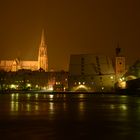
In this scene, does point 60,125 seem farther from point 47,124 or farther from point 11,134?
point 11,134

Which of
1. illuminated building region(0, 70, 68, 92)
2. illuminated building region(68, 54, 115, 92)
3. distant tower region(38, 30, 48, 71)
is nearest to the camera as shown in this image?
illuminated building region(68, 54, 115, 92)

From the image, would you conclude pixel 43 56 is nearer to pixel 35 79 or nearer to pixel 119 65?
pixel 35 79

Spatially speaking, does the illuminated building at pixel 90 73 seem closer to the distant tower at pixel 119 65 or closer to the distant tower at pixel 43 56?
the distant tower at pixel 119 65

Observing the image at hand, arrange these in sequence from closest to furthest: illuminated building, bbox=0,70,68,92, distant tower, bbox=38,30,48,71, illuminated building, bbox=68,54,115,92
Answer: illuminated building, bbox=68,54,115,92 → illuminated building, bbox=0,70,68,92 → distant tower, bbox=38,30,48,71

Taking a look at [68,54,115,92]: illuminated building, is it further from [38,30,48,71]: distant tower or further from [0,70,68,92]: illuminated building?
[38,30,48,71]: distant tower

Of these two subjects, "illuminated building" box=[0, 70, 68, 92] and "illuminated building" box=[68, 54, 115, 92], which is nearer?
"illuminated building" box=[68, 54, 115, 92]

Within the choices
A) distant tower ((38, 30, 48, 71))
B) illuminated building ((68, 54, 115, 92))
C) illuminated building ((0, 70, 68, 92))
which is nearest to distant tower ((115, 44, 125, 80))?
illuminated building ((68, 54, 115, 92))

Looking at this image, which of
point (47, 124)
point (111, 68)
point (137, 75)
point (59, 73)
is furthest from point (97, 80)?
point (47, 124)

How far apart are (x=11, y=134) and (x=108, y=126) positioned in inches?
171

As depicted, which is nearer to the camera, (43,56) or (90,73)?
(90,73)

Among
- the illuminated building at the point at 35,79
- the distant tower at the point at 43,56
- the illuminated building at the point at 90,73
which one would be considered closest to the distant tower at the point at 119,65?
the illuminated building at the point at 90,73

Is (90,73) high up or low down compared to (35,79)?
down

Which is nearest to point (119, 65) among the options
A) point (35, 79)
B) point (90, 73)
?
point (90, 73)

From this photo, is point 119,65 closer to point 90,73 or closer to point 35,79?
point 90,73
